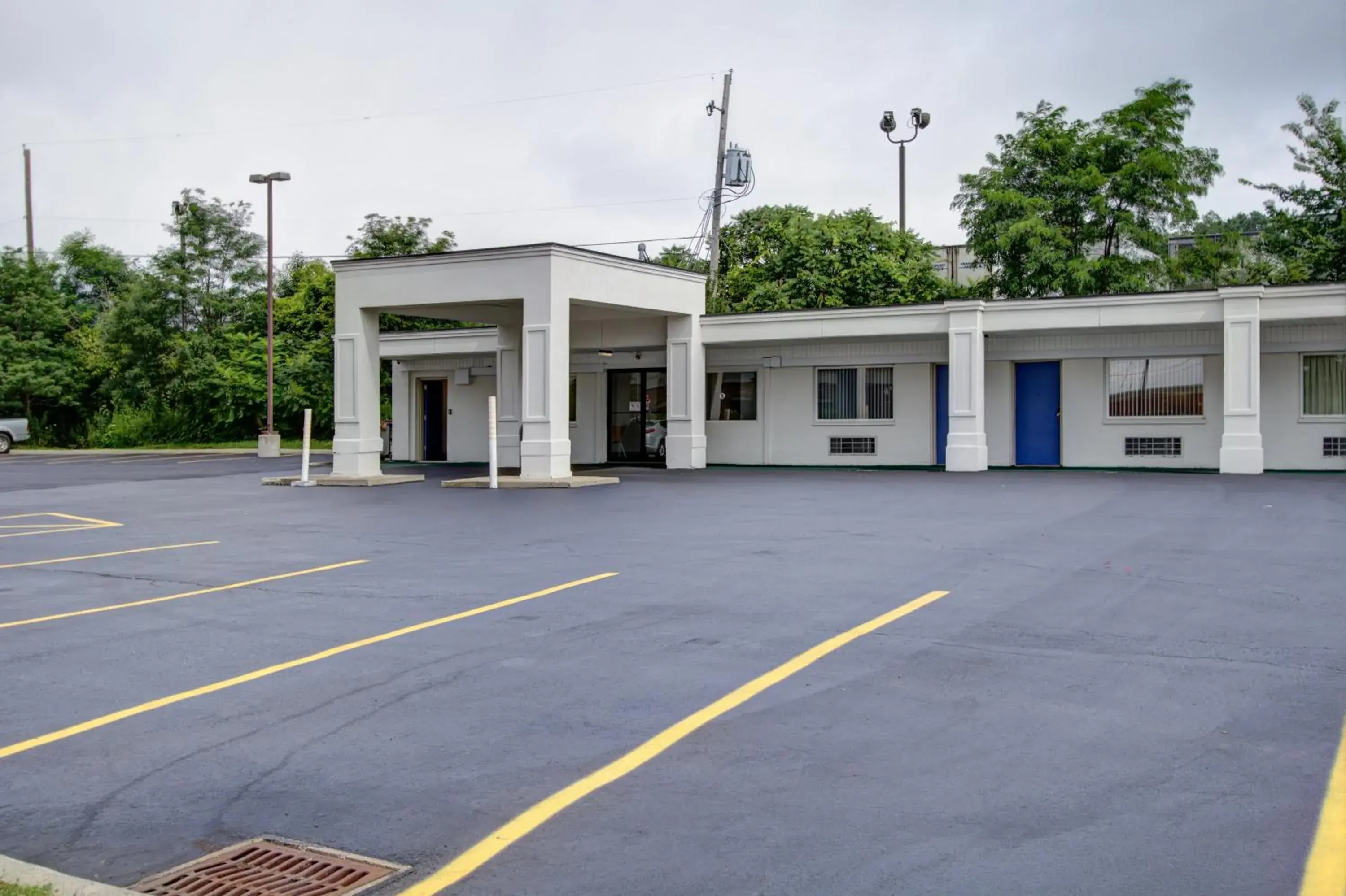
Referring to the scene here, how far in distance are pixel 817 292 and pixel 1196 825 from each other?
37.3m

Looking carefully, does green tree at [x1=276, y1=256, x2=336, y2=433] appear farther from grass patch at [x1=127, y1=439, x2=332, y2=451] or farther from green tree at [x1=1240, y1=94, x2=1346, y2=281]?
green tree at [x1=1240, y1=94, x2=1346, y2=281]

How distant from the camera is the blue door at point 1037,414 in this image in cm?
2706

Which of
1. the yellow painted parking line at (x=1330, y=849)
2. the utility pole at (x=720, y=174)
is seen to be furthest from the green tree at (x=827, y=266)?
the yellow painted parking line at (x=1330, y=849)

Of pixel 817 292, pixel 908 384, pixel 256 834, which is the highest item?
pixel 817 292

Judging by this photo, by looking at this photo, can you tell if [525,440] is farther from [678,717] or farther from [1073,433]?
[678,717]

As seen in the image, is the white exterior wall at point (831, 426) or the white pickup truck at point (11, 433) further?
the white pickup truck at point (11, 433)

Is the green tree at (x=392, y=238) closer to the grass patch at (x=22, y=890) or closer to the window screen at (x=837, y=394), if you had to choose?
the window screen at (x=837, y=394)

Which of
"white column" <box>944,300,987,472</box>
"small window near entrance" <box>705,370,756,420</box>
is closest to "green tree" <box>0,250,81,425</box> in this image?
"small window near entrance" <box>705,370,756,420</box>

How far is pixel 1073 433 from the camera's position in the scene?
88.0ft

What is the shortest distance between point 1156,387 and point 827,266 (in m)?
16.7

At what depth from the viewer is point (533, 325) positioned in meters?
23.2

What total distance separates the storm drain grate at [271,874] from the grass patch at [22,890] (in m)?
0.27

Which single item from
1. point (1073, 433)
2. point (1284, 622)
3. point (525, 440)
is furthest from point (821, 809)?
point (1073, 433)

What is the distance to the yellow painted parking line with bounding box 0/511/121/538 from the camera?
1539 centimetres
